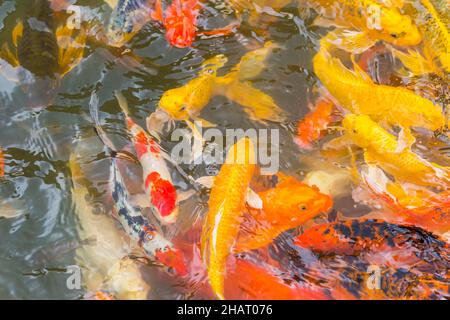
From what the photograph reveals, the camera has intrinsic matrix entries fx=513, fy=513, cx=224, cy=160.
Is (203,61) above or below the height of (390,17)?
below

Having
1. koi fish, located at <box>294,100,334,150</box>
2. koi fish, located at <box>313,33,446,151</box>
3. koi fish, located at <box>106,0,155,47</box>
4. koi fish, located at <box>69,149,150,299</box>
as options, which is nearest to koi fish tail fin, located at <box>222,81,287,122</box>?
koi fish, located at <box>294,100,334,150</box>

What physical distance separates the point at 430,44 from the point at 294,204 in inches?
78.4

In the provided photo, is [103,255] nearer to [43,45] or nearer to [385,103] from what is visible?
[43,45]

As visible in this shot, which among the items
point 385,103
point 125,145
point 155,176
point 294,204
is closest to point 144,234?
point 155,176

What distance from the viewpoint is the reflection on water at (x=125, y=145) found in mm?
3379

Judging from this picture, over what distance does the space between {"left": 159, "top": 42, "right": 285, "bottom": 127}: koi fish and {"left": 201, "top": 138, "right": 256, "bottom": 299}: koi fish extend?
546 mm

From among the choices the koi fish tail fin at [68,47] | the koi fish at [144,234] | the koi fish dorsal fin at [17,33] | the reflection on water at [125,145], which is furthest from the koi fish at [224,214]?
the koi fish dorsal fin at [17,33]

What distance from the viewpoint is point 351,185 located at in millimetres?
3838

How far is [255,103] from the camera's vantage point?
412cm

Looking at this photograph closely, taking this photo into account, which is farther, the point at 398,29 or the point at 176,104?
the point at 398,29

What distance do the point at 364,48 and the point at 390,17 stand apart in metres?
0.32

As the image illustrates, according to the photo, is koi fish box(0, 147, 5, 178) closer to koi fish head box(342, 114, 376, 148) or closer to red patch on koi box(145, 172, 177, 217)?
red patch on koi box(145, 172, 177, 217)
